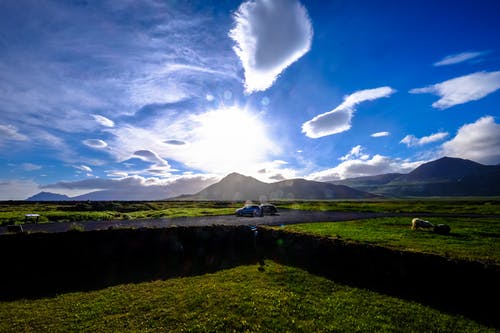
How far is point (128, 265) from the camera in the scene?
18031mm

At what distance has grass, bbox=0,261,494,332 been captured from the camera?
Result: 384 inches

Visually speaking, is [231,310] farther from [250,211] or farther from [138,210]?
[138,210]

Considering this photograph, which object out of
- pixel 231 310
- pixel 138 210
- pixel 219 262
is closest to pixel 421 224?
pixel 219 262

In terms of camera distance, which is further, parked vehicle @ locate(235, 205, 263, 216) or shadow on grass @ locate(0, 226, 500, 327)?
parked vehicle @ locate(235, 205, 263, 216)

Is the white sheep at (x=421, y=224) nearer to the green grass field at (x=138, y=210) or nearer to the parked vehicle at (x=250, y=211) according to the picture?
the parked vehicle at (x=250, y=211)

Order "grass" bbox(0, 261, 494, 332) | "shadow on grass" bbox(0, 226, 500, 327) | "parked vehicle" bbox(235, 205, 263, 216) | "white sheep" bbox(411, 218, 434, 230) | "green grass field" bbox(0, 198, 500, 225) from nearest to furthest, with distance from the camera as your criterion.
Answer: "grass" bbox(0, 261, 494, 332)
"shadow on grass" bbox(0, 226, 500, 327)
"white sheep" bbox(411, 218, 434, 230)
"green grass field" bbox(0, 198, 500, 225)
"parked vehicle" bbox(235, 205, 263, 216)

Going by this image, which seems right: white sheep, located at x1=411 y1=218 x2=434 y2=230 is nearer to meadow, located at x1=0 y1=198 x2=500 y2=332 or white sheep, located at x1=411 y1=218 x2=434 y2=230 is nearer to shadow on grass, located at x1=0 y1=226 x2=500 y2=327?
shadow on grass, located at x1=0 y1=226 x2=500 y2=327

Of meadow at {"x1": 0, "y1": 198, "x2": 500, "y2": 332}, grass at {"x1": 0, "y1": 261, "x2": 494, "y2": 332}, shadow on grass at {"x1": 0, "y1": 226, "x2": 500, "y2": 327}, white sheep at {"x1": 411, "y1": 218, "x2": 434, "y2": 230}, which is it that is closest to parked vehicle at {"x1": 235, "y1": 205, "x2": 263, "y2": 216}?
shadow on grass at {"x1": 0, "y1": 226, "x2": 500, "y2": 327}

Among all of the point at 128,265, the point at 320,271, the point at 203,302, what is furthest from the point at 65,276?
the point at 320,271

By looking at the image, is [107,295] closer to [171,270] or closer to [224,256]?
[171,270]

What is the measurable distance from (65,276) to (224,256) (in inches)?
426

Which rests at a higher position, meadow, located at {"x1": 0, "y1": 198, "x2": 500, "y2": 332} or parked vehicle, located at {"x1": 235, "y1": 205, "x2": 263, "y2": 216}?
parked vehicle, located at {"x1": 235, "y1": 205, "x2": 263, "y2": 216}

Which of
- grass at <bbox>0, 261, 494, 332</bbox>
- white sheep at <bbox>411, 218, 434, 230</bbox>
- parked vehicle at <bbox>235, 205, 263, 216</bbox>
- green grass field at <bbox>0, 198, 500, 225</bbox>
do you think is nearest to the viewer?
grass at <bbox>0, 261, 494, 332</bbox>

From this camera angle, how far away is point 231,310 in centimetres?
1094
